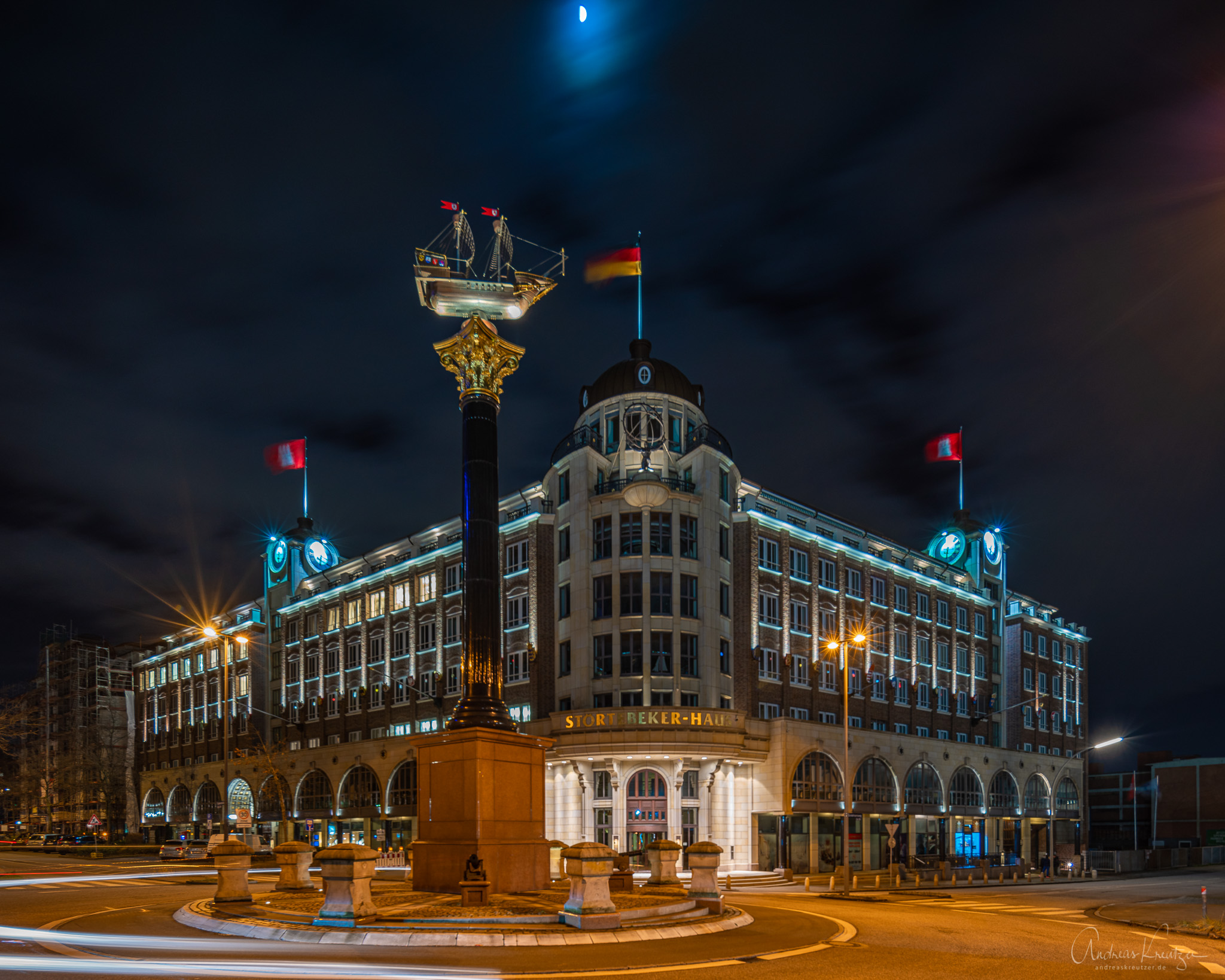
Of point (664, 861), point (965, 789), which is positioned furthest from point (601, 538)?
point (965, 789)

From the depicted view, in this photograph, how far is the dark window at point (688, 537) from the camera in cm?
6181

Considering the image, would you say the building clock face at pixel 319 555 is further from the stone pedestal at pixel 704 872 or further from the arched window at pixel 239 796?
the stone pedestal at pixel 704 872

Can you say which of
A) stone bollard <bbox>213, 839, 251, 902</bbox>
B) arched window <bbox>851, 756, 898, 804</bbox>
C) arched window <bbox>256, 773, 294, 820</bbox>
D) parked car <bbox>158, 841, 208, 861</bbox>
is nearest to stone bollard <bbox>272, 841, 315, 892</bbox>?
stone bollard <bbox>213, 839, 251, 902</bbox>

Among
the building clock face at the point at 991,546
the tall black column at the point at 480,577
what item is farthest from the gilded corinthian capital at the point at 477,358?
the building clock face at the point at 991,546

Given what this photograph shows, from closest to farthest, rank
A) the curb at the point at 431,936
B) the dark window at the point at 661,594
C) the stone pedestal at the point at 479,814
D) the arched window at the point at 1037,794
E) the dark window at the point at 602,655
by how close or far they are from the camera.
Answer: the curb at the point at 431,936, the stone pedestal at the point at 479,814, the dark window at the point at 661,594, the dark window at the point at 602,655, the arched window at the point at 1037,794

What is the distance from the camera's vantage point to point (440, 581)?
76.2 m

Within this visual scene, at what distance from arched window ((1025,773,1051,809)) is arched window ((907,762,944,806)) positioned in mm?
15398

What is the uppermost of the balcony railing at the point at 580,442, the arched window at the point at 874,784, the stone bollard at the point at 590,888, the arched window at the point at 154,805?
the balcony railing at the point at 580,442

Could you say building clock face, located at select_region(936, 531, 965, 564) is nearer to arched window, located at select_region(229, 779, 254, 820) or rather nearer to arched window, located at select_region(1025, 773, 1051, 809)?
arched window, located at select_region(1025, 773, 1051, 809)

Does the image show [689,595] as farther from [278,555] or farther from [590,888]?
[278,555]

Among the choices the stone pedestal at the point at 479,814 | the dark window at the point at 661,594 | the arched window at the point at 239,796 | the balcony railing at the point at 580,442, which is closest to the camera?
the stone pedestal at the point at 479,814

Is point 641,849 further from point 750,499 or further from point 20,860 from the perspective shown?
point 20,860

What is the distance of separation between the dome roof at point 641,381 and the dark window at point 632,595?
463 inches

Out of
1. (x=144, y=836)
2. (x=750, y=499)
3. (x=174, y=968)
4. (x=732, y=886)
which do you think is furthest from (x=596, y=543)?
(x=144, y=836)
